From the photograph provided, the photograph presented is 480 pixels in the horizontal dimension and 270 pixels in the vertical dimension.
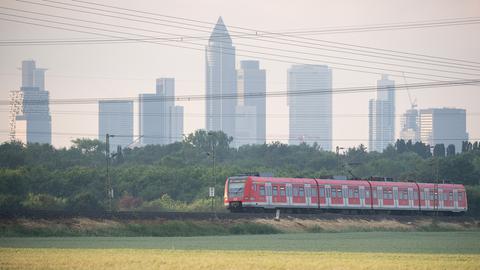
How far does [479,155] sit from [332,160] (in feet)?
77.4

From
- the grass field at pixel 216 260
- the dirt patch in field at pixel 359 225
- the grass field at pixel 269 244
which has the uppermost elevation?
the grass field at pixel 216 260

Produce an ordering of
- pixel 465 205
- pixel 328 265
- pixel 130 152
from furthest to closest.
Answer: pixel 130 152, pixel 465 205, pixel 328 265

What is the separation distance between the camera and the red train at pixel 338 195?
87812 mm

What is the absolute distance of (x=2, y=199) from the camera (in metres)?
89.2

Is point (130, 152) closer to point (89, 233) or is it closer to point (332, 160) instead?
point (332, 160)

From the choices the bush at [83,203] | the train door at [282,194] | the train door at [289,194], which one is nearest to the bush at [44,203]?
the bush at [83,203]

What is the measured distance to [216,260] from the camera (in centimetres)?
4366

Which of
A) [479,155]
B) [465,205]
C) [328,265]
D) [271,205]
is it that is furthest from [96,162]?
[328,265]

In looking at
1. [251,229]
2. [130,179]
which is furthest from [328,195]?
[130,179]

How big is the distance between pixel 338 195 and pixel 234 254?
49.0 meters

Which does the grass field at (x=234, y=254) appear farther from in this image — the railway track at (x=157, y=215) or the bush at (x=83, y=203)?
the bush at (x=83, y=203)

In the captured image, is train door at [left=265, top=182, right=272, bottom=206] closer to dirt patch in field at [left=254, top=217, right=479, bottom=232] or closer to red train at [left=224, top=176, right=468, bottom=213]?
red train at [left=224, top=176, right=468, bottom=213]

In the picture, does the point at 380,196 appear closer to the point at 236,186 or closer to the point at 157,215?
the point at 236,186

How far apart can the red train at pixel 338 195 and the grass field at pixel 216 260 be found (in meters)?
38.1
